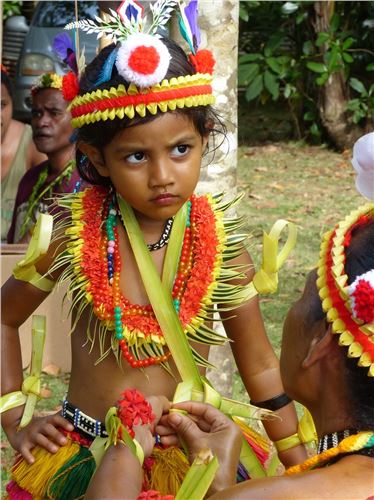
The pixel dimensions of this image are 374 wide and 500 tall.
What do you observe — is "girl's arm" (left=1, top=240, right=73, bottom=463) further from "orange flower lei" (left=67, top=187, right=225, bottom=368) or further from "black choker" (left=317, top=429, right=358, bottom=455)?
"black choker" (left=317, top=429, right=358, bottom=455)

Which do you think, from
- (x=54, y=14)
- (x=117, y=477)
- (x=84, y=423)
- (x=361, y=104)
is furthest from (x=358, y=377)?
(x=54, y=14)

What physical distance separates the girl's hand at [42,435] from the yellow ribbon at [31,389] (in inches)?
1.4

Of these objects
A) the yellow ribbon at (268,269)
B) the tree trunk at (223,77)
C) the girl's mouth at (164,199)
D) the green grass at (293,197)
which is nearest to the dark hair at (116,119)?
the girl's mouth at (164,199)

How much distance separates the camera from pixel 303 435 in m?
2.78

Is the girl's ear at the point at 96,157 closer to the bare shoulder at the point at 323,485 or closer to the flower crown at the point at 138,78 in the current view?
the flower crown at the point at 138,78

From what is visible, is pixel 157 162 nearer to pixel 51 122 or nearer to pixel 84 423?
pixel 84 423

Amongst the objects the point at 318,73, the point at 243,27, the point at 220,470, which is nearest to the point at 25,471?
the point at 220,470

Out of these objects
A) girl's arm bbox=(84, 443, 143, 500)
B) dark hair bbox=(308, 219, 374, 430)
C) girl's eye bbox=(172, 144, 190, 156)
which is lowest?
girl's arm bbox=(84, 443, 143, 500)

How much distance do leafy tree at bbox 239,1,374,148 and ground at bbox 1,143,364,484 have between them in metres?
0.41

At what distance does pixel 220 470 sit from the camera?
2.20 meters

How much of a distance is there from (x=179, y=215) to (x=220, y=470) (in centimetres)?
87

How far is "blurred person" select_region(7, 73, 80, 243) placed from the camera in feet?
18.4

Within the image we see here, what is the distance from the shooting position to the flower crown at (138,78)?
2.47 metres

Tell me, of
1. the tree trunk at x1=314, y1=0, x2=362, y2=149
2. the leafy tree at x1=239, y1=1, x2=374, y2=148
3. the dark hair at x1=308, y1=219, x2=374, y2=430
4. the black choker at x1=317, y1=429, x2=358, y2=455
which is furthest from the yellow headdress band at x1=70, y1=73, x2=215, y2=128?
the tree trunk at x1=314, y1=0, x2=362, y2=149
